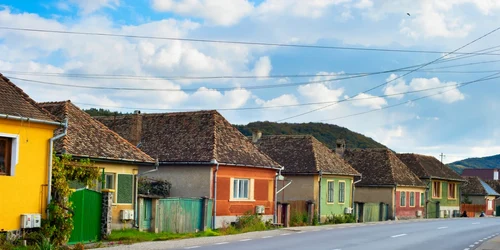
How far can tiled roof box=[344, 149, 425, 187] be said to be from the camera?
186 ft

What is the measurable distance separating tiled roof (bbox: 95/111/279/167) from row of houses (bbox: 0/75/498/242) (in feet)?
0.21

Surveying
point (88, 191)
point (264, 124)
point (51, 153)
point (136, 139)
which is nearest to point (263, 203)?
point (136, 139)

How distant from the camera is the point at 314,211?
43344mm

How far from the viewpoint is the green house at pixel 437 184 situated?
66.3 m

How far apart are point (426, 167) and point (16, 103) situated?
178 ft

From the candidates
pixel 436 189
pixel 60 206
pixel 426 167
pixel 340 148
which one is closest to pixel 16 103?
pixel 60 206

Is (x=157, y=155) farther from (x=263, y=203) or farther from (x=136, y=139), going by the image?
(x=263, y=203)

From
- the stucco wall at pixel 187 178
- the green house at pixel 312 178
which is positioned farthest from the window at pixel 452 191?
the stucco wall at pixel 187 178

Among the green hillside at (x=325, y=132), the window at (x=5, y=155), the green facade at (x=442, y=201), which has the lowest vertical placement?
the green facade at (x=442, y=201)

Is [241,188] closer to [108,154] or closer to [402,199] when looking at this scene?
[108,154]

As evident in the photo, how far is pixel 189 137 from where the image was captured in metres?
36.8

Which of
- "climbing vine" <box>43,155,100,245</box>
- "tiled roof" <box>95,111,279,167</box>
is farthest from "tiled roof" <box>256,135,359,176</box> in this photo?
"climbing vine" <box>43,155,100,245</box>

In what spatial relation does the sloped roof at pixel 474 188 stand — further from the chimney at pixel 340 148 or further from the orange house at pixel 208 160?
the orange house at pixel 208 160

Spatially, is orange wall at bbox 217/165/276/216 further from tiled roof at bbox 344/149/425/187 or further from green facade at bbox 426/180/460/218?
green facade at bbox 426/180/460/218
